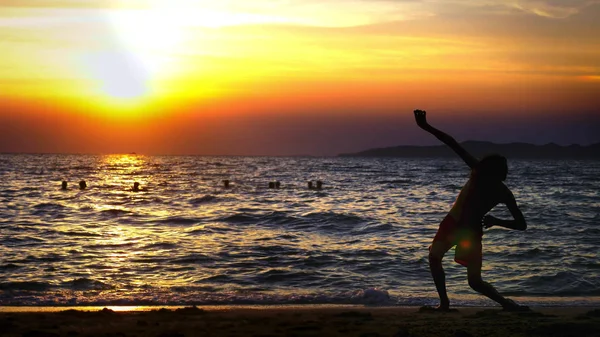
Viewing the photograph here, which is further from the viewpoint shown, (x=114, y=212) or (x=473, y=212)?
(x=114, y=212)

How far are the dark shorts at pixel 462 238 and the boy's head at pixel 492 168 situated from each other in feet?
2.17

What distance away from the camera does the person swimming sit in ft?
24.6

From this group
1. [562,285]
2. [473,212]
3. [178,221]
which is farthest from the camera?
[178,221]

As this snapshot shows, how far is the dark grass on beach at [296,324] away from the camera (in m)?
7.11

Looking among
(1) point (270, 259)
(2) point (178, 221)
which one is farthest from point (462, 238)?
(2) point (178, 221)

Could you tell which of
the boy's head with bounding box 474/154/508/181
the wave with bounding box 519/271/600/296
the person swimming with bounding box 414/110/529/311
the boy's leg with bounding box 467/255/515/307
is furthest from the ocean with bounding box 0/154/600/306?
the boy's head with bounding box 474/154/508/181

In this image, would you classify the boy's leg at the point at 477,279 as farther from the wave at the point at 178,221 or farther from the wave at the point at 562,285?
the wave at the point at 178,221

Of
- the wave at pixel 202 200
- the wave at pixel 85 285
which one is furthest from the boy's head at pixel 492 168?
the wave at pixel 202 200

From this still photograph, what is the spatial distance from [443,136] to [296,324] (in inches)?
111

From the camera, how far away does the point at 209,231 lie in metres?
20.6

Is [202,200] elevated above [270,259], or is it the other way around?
[270,259]

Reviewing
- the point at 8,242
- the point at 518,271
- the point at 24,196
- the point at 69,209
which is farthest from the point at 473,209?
the point at 24,196

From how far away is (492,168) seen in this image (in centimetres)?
751

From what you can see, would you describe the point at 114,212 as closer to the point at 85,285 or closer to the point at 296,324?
the point at 85,285
